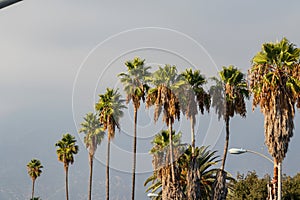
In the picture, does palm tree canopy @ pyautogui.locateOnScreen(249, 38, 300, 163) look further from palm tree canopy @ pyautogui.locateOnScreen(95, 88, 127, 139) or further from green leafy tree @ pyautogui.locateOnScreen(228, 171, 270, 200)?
palm tree canopy @ pyautogui.locateOnScreen(95, 88, 127, 139)

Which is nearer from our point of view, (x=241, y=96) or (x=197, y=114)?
(x=197, y=114)

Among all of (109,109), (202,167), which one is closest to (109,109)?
(109,109)

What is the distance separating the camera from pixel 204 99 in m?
44.9

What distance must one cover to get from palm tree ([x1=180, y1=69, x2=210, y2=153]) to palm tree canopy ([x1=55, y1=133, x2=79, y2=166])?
28.6 m

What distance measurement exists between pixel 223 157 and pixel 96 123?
Answer: 91.6 feet

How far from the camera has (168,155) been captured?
46312 millimetres

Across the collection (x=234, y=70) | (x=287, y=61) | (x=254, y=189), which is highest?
(x=234, y=70)

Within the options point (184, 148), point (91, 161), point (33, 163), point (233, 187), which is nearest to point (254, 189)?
point (233, 187)

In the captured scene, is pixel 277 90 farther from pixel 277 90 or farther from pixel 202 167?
pixel 202 167

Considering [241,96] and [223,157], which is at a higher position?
[241,96]

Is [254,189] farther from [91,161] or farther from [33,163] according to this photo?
[33,163]

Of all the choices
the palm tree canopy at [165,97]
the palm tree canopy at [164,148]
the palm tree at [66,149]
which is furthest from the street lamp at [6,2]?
the palm tree at [66,149]

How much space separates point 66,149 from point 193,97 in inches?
Result: 1521

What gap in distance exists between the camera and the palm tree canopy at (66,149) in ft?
242
